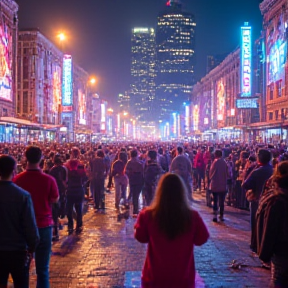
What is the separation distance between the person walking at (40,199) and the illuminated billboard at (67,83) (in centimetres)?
7089

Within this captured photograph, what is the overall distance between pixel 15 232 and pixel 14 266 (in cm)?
33

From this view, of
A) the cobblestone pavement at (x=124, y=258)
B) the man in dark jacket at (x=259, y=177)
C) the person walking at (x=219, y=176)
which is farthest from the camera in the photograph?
the person walking at (x=219, y=176)

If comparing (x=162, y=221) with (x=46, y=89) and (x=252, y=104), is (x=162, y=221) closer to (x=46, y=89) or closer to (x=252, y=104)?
(x=252, y=104)

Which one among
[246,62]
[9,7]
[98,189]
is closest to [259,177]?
[98,189]

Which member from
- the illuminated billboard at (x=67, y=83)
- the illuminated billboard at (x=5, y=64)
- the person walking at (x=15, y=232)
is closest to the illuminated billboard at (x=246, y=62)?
the illuminated billboard at (x=67, y=83)

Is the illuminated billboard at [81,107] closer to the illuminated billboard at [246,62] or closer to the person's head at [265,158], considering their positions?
the illuminated billboard at [246,62]

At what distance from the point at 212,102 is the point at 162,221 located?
103 meters

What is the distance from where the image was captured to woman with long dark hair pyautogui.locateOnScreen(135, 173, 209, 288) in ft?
11.6

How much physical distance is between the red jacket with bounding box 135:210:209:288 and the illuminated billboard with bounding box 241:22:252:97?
57.6m

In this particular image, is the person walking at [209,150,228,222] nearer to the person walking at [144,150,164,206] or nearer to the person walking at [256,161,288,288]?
the person walking at [144,150,164,206]

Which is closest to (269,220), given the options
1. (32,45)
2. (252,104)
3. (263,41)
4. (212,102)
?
(252,104)

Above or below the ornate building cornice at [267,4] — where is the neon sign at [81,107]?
below

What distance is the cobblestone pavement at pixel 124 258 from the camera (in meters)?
6.63

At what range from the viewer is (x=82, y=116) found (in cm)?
10681
